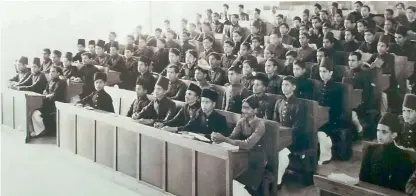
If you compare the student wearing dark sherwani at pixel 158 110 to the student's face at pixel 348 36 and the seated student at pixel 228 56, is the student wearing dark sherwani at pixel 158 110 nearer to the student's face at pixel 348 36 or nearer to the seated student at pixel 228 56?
the seated student at pixel 228 56

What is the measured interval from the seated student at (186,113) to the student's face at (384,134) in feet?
3.12

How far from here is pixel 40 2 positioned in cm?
293

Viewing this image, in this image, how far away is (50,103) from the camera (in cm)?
318

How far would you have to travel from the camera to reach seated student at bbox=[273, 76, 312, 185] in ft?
8.03

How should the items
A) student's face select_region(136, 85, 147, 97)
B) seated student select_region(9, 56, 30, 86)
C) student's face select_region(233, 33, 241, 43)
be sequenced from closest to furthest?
student's face select_region(136, 85, 147, 97) → seated student select_region(9, 56, 30, 86) → student's face select_region(233, 33, 241, 43)

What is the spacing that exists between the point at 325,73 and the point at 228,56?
28.5 inches

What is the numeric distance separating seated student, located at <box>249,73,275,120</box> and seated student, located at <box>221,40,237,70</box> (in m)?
0.38

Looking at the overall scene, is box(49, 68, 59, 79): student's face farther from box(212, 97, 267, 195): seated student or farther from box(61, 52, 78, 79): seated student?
box(212, 97, 267, 195): seated student

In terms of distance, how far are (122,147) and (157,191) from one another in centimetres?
36

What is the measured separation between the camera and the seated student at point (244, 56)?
3.03 m

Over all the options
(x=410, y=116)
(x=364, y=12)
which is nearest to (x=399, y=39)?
(x=364, y=12)

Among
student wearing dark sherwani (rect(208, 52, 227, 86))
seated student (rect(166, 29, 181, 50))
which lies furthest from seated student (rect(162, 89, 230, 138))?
seated student (rect(166, 29, 181, 50))

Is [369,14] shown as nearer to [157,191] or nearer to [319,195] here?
[319,195]

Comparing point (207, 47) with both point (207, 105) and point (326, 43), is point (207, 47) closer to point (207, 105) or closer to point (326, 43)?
point (207, 105)
